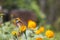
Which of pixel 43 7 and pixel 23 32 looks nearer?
pixel 23 32

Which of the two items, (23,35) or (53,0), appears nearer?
(23,35)

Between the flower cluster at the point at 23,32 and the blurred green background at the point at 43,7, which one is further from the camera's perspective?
the blurred green background at the point at 43,7

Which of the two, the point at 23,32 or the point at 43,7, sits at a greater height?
the point at 43,7

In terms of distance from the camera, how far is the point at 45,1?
45.7 ft

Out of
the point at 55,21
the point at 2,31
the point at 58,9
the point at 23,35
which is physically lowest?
the point at 23,35

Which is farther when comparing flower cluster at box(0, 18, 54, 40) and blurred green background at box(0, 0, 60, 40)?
blurred green background at box(0, 0, 60, 40)

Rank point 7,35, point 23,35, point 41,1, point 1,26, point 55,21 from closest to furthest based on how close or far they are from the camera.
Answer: point 23,35, point 7,35, point 1,26, point 55,21, point 41,1

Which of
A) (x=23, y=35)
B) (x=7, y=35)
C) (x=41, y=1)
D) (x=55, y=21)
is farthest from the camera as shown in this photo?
(x=41, y=1)

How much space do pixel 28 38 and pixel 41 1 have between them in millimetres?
10557

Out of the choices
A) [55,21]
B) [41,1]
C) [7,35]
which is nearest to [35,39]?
[7,35]

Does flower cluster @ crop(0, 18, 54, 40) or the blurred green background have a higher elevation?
the blurred green background

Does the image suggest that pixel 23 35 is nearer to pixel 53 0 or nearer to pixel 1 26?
pixel 1 26

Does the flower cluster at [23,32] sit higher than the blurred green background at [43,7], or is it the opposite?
the blurred green background at [43,7]

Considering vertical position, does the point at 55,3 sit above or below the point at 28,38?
above
